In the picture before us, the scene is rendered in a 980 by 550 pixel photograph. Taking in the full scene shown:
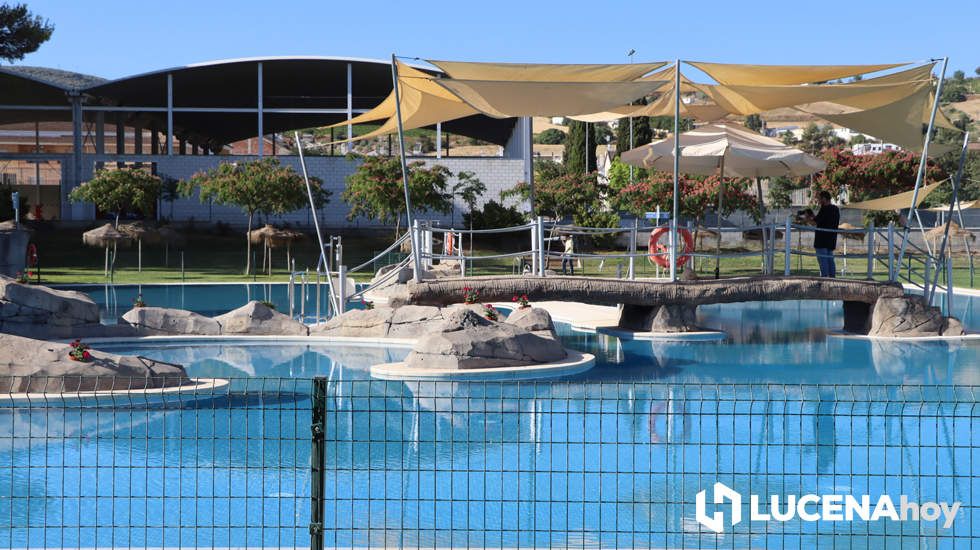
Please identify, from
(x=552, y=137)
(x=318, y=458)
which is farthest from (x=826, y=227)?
(x=552, y=137)

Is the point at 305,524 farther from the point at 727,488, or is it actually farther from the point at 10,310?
the point at 10,310

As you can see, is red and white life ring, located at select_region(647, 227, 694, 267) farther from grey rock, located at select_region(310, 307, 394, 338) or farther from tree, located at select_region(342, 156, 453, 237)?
tree, located at select_region(342, 156, 453, 237)

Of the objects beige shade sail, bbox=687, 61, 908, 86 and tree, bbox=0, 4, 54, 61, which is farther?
tree, bbox=0, 4, 54, 61

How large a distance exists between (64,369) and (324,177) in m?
30.5

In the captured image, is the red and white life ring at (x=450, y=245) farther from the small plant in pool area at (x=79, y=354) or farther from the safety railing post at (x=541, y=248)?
the small plant in pool area at (x=79, y=354)

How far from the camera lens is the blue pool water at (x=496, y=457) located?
730 centimetres

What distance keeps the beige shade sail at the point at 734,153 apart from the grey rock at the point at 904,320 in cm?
256

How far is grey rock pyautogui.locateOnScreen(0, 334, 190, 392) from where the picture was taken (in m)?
12.1

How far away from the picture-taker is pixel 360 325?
58.4ft

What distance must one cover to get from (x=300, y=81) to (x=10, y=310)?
28819mm

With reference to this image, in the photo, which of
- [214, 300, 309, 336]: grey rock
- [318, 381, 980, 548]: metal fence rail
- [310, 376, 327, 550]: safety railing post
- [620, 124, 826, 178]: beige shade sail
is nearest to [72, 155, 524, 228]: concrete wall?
[620, 124, 826, 178]: beige shade sail

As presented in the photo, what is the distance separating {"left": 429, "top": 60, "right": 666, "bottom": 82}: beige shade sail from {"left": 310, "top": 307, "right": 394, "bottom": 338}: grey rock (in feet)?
12.5

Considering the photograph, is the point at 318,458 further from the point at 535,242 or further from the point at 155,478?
the point at 535,242

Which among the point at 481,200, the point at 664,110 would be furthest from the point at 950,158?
the point at 664,110
